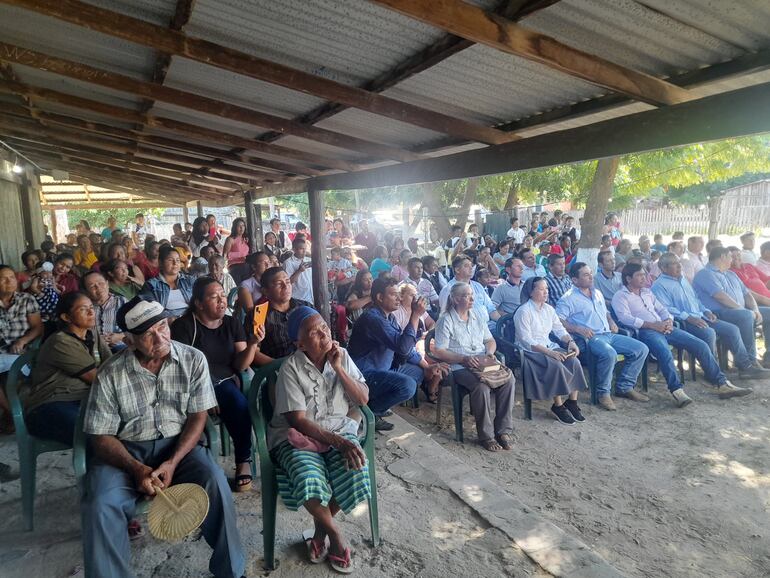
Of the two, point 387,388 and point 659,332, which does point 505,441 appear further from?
point 659,332

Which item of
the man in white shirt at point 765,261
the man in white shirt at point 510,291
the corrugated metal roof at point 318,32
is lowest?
the man in white shirt at point 510,291

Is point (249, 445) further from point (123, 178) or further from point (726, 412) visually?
point (123, 178)

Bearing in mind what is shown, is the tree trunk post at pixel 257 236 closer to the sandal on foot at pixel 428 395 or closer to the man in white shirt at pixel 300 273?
the man in white shirt at pixel 300 273

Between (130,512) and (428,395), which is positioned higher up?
(130,512)

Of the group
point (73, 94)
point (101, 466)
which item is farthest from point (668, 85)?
point (73, 94)

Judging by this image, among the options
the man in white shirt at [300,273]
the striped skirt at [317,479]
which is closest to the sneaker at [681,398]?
the striped skirt at [317,479]

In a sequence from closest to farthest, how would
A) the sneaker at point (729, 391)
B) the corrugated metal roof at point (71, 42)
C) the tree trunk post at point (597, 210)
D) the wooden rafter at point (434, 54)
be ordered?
the wooden rafter at point (434, 54) → the corrugated metal roof at point (71, 42) → the sneaker at point (729, 391) → the tree trunk post at point (597, 210)

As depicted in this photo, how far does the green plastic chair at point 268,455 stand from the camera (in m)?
2.49

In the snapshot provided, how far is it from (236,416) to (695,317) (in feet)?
17.1

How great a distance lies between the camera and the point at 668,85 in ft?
9.20

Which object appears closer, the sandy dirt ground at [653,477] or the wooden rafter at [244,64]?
the wooden rafter at [244,64]

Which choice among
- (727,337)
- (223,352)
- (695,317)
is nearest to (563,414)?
(695,317)

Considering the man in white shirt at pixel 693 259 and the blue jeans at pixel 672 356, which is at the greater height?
the man in white shirt at pixel 693 259

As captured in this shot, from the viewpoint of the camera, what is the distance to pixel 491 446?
4141 millimetres
